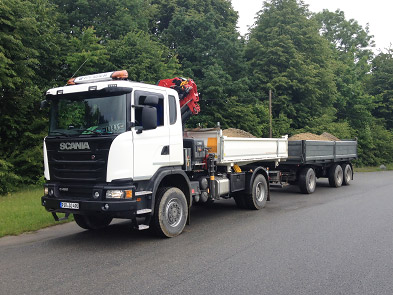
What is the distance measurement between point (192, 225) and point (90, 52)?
10145 millimetres

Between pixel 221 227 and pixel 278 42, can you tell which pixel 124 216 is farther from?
pixel 278 42

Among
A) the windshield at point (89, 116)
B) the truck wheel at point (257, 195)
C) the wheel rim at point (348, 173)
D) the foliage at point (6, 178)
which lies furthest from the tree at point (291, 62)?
the windshield at point (89, 116)

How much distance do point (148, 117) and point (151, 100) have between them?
15.0 inches

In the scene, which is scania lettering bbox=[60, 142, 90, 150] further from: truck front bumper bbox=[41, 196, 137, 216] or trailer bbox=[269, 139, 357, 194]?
trailer bbox=[269, 139, 357, 194]

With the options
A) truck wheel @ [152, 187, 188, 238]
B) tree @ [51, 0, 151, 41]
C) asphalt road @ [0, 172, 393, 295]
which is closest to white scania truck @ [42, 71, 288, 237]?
truck wheel @ [152, 187, 188, 238]

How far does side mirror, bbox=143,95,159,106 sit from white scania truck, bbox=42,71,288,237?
0.02 metres

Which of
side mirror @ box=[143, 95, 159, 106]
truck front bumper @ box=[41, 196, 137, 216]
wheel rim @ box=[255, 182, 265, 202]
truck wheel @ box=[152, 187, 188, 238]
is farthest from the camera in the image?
wheel rim @ box=[255, 182, 265, 202]

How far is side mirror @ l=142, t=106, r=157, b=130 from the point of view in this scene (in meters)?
6.22

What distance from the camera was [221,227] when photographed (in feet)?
26.2

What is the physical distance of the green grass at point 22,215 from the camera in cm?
781

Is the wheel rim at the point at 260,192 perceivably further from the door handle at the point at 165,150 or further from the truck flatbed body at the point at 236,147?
the door handle at the point at 165,150

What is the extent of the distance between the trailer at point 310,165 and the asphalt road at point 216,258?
4109mm

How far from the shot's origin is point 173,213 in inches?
281

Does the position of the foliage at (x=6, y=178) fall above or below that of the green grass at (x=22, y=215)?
above
